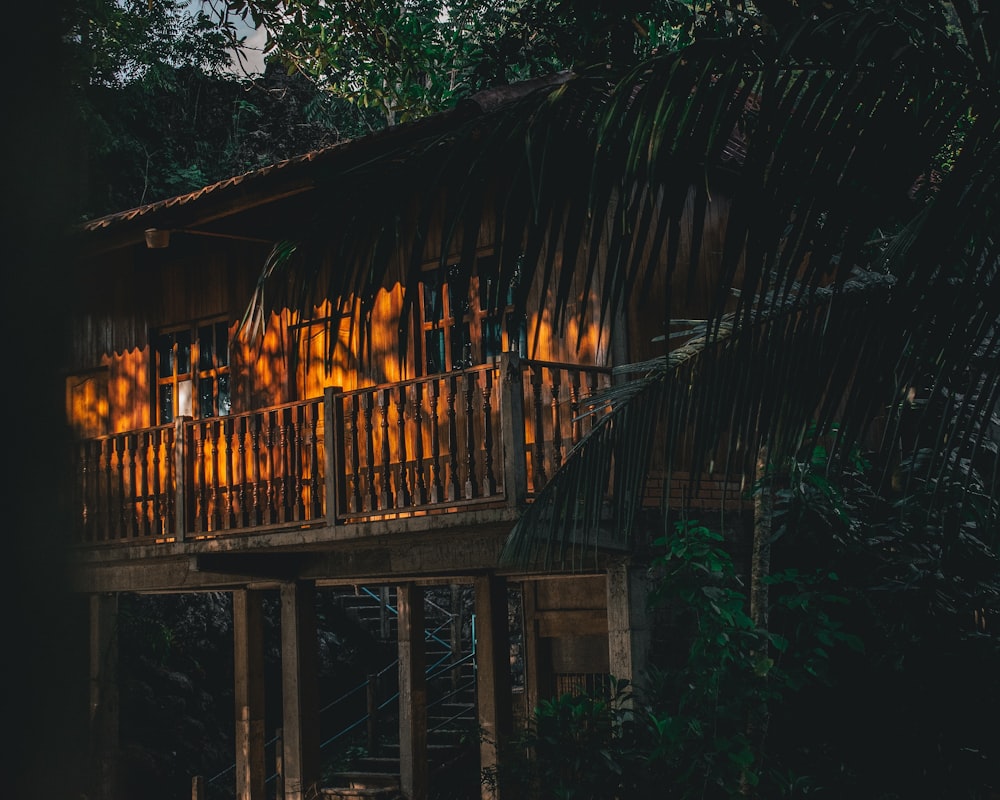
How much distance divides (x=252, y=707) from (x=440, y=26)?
9.44 m

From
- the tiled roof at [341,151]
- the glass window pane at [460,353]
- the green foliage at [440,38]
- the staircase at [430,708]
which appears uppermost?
the green foliage at [440,38]

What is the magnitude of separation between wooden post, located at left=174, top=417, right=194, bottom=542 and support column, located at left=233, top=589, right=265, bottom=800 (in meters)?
2.15

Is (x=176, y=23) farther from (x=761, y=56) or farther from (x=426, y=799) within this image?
(x=761, y=56)

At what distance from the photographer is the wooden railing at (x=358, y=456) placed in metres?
8.17

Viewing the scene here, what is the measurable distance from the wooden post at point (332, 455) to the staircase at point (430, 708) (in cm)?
219

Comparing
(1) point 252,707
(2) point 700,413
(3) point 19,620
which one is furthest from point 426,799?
(3) point 19,620

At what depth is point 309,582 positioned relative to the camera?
463 inches

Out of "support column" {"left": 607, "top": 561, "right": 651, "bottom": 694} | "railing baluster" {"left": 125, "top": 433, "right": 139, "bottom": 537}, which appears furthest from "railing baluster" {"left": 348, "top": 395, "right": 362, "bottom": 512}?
"railing baluster" {"left": 125, "top": 433, "right": 139, "bottom": 537}

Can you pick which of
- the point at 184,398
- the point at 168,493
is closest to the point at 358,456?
the point at 168,493

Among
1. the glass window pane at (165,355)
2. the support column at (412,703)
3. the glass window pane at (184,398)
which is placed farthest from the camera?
the glass window pane at (165,355)

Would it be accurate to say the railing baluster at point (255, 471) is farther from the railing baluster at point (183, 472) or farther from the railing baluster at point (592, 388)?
the railing baluster at point (592, 388)

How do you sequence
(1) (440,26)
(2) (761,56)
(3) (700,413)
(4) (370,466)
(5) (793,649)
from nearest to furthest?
(2) (761,56) → (3) (700,413) → (5) (793,649) → (4) (370,466) → (1) (440,26)

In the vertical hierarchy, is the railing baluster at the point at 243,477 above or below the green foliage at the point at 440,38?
below

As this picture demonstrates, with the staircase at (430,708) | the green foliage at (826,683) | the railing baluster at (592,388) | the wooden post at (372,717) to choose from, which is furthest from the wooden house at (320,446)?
the wooden post at (372,717)
